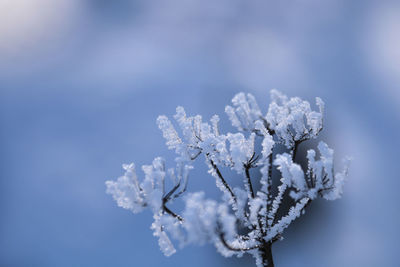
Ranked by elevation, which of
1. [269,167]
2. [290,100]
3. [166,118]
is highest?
[166,118]

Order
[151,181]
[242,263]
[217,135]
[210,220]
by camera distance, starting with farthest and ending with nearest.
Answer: [242,263]
[217,135]
[151,181]
[210,220]

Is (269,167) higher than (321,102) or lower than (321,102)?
lower

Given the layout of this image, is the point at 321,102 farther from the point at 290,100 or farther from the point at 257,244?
the point at 257,244

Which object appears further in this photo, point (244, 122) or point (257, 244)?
point (244, 122)

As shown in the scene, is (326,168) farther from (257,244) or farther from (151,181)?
(151,181)

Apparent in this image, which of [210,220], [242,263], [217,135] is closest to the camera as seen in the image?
[210,220]

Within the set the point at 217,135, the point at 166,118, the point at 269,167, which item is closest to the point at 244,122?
the point at 217,135
